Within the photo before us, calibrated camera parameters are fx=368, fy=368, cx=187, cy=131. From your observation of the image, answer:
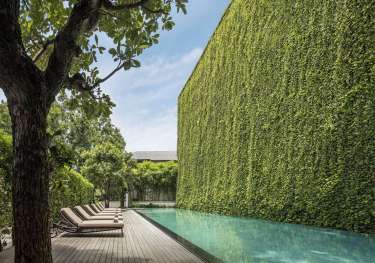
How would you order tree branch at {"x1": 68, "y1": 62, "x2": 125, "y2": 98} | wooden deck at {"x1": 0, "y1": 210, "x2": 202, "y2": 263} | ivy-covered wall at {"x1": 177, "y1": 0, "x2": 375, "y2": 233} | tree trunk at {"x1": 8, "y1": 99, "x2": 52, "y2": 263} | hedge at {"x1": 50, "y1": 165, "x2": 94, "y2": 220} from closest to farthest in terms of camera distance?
tree trunk at {"x1": 8, "y1": 99, "x2": 52, "y2": 263} → tree branch at {"x1": 68, "y1": 62, "x2": 125, "y2": 98} → wooden deck at {"x1": 0, "y1": 210, "x2": 202, "y2": 263} → ivy-covered wall at {"x1": 177, "y1": 0, "x2": 375, "y2": 233} → hedge at {"x1": 50, "y1": 165, "x2": 94, "y2": 220}

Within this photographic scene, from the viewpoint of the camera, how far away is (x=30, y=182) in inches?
103

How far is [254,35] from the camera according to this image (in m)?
14.4

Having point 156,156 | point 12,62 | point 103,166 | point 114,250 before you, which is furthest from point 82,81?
point 156,156

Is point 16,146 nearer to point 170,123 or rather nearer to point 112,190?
point 112,190

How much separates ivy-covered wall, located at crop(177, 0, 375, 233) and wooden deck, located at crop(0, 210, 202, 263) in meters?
4.40

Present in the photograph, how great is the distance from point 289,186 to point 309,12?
5185 millimetres

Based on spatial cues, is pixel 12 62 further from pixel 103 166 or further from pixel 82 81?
pixel 103 166

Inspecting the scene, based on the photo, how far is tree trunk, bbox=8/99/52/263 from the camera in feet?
8.41

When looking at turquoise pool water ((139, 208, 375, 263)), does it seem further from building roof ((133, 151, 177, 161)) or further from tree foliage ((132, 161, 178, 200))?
building roof ((133, 151, 177, 161))

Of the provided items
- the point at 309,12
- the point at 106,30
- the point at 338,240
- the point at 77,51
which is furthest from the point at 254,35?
the point at 77,51

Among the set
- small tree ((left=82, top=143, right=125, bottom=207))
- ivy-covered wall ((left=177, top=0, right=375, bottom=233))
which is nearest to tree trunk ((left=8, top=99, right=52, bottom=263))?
ivy-covered wall ((left=177, top=0, right=375, bottom=233))

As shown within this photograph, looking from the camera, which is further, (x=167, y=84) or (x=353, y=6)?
(x=167, y=84)

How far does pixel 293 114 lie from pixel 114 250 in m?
7.21

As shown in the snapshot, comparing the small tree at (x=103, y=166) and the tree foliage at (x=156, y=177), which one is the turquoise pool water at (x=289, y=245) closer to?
the small tree at (x=103, y=166)
